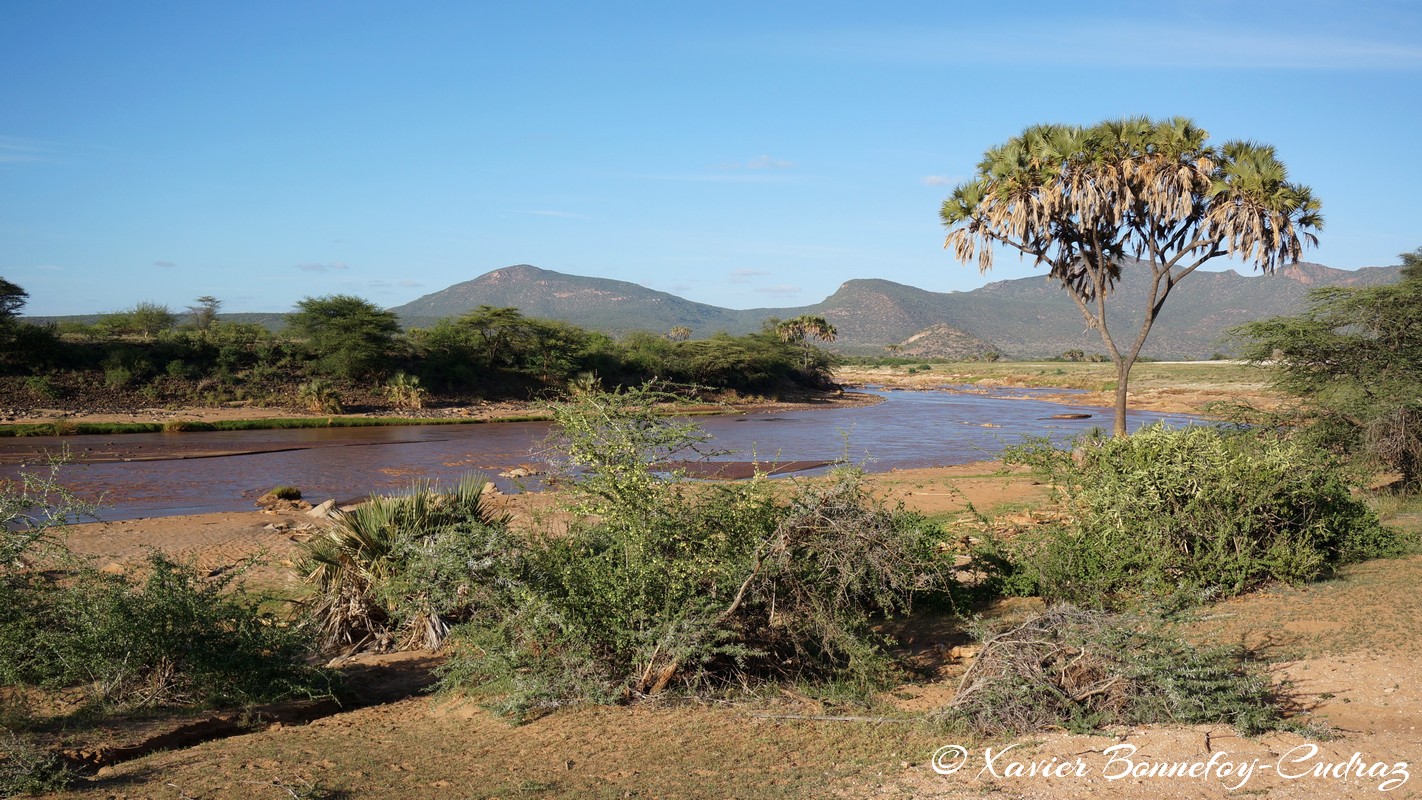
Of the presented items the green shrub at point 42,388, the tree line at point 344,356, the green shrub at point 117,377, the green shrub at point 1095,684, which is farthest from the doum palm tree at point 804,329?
the green shrub at point 1095,684

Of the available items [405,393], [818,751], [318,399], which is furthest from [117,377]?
[818,751]

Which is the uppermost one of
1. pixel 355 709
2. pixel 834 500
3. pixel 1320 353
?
pixel 1320 353

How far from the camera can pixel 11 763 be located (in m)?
5.48

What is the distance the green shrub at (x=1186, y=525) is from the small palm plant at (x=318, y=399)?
124ft

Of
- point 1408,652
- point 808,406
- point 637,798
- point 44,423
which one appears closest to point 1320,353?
point 1408,652

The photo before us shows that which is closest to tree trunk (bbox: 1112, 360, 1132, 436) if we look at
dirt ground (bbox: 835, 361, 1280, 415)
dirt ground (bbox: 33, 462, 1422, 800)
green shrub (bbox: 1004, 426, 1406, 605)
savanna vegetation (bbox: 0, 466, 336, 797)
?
green shrub (bbox: 1004, 426, 1406, 605)

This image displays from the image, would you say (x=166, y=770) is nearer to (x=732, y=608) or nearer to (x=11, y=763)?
(x=11, y=763)

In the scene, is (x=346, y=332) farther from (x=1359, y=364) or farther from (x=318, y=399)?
(x=1359, y=364)

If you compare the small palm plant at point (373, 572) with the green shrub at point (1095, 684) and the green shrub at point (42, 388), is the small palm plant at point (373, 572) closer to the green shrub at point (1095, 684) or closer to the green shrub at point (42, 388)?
the green shrub at point (1095, 684)

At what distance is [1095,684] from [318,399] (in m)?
41.3

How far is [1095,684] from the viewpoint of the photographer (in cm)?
614

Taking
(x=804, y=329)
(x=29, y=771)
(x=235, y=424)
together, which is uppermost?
(x=804, y=329)

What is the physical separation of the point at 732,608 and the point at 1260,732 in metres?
3.54

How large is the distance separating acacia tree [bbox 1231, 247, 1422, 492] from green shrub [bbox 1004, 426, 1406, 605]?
5246 mm
